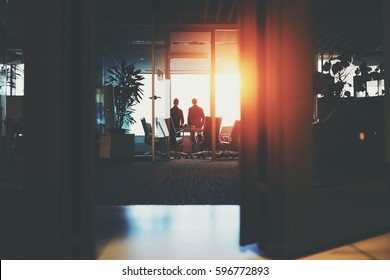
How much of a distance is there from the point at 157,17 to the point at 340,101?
14.5 ft

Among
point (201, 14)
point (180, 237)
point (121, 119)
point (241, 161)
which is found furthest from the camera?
point (201, 14)

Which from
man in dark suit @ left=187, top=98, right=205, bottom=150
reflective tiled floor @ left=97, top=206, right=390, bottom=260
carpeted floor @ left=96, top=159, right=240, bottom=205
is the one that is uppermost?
man in dark suit @ left=187, top=98, right=205, bottom=150

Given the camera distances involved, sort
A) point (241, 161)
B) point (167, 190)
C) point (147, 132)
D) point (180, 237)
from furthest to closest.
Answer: point (147, 132), point (167, 190), point (180, 237), point (241, 161)

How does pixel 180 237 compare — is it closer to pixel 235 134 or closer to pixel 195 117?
pixel 235 134

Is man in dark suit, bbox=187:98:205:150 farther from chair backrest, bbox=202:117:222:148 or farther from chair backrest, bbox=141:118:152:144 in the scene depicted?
chair backrest, bbox=141:118:152:144

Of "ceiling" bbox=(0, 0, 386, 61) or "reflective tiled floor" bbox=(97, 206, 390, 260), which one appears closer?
"reflective tiled floor" bbox=(97, 206, 390, 260)

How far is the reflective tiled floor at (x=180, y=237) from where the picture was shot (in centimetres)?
166

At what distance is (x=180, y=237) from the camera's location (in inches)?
77.2

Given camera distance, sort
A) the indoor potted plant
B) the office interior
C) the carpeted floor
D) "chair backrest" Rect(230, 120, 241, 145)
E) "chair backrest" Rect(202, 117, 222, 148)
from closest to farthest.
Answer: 1. the office interior
2. the carpeted floor
3. the indoor potted plant
4. "chair backrest" Rect(202, 117, 222, 148)
5. "chair backrest" Rect(230, 120, 241, 145)

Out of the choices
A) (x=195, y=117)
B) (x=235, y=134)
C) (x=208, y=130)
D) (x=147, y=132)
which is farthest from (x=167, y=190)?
(x=195, y=117)

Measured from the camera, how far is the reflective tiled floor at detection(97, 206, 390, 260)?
1657 mm

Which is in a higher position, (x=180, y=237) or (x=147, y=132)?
(x=147, y=132)

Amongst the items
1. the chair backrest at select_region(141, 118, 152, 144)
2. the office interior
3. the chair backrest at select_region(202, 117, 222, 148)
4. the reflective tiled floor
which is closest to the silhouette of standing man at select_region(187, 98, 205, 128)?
the chair backrest at select_region(202, 117, 222, 148)

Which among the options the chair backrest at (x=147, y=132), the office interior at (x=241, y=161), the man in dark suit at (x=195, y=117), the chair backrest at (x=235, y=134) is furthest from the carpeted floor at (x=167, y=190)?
the man in dark suit at (x=195, y=117)
